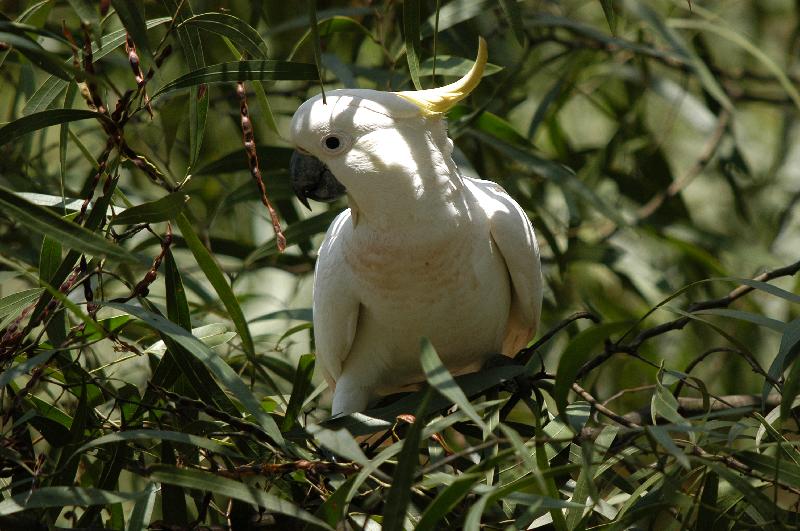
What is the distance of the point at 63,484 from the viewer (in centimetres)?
126

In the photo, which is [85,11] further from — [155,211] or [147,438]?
[147,438]

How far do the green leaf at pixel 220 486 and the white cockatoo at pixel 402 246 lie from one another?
54 centimetres

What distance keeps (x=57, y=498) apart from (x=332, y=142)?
2.26ft

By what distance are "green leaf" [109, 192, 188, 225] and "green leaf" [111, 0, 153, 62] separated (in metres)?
0.17

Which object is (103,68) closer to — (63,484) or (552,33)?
(552,33)

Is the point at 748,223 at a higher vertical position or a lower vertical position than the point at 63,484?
lower

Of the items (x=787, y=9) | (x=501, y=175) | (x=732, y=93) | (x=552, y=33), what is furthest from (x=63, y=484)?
(x=787, y=9)

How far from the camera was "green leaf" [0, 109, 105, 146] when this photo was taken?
1.19 m

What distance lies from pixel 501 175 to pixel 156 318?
146 cm

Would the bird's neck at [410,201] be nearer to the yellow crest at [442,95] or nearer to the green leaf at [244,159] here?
the yellow crest at [442,95]

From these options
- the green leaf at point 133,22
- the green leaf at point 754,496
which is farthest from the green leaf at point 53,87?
the green leaf at point 754,496

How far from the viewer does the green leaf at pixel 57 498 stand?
111 centimetres

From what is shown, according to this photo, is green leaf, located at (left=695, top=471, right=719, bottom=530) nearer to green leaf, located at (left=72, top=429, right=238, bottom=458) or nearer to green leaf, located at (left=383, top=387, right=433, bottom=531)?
green leaf, located at (left=383, top=387, right=433, bottom=531)

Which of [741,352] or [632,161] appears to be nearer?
[741,352]
